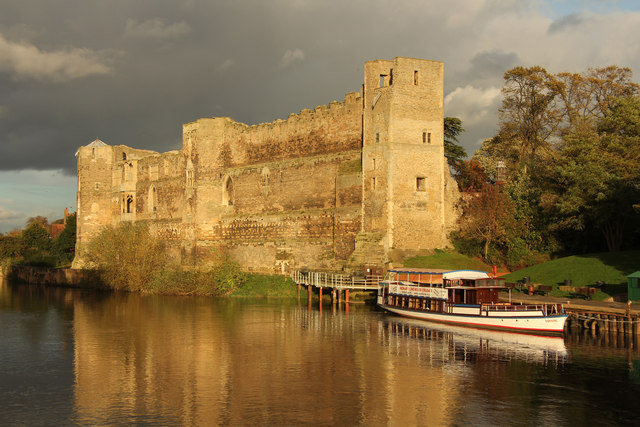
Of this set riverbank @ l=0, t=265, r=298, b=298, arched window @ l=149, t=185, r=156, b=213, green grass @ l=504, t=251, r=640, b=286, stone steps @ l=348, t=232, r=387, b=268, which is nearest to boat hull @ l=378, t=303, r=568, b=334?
stone steps @ l=348, t=232, r=387, b=268

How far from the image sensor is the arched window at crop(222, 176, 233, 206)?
1982 inches

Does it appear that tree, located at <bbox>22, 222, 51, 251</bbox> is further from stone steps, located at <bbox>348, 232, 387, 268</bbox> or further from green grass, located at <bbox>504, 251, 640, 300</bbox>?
green grass, located at <bbox>504, 251, 640, 300</bbox>

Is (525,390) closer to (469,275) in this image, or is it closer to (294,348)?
(294,348)

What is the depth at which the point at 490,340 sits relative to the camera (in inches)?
1013

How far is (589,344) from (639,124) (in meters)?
15.7

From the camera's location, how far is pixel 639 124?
34.6 metres

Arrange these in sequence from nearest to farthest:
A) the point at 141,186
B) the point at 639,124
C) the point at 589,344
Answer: the point at 589,344 < the point at 639,124 < the point at 141,186

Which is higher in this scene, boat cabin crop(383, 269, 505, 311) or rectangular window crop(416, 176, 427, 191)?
rectangular window crop(416, 176, 427, 191)

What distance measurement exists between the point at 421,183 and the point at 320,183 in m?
7.13

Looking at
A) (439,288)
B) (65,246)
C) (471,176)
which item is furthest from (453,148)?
(65,246)

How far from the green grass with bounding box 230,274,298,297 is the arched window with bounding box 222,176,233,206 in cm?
807

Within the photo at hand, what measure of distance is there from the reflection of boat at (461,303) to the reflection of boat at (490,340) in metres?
0.43

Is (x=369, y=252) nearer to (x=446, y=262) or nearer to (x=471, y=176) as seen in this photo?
(x=446, y=262)

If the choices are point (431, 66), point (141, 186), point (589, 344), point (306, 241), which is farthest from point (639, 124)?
point (141, 186)
